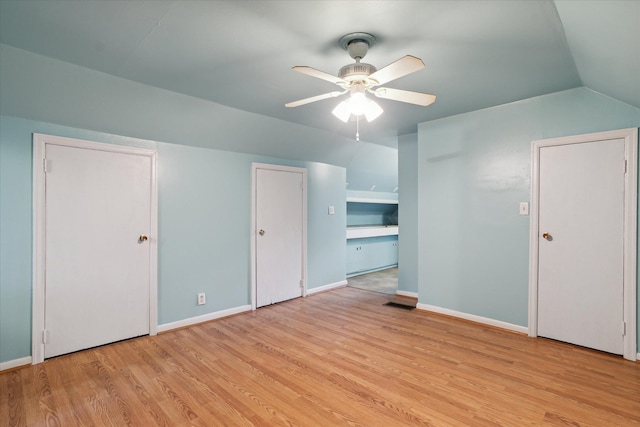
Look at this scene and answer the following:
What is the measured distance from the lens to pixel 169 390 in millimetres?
2262

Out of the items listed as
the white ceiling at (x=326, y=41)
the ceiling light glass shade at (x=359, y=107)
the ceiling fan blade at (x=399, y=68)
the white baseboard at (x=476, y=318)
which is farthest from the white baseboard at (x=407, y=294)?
the ceiling fan blade at (x=399, y=68)

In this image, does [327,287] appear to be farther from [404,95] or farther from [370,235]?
[404,95]

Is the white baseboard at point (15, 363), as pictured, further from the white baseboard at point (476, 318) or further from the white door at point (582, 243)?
the white door at point (582, 243)

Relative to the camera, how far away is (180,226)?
3.53 m

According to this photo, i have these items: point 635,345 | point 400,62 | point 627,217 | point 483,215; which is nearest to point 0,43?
point 400,62

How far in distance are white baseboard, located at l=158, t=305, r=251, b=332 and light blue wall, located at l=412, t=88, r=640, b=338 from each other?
7.52 feet

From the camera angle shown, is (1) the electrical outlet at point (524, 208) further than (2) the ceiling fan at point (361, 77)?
Yes

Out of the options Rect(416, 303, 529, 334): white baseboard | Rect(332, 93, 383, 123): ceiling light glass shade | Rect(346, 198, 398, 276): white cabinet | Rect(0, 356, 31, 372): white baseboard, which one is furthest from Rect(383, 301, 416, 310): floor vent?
Rect(0, 356, 31, 372): white baseboard

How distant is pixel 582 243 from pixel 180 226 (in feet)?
13.0

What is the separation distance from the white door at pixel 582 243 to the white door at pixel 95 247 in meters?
3.97

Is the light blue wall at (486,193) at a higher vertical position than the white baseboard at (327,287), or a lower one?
higher

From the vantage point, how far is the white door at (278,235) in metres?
4.23

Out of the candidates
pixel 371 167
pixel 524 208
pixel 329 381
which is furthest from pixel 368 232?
pixel 329 381

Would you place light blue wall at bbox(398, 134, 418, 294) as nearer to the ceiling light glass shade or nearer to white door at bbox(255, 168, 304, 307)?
white door at bbox(255, 168, 304, 307)
